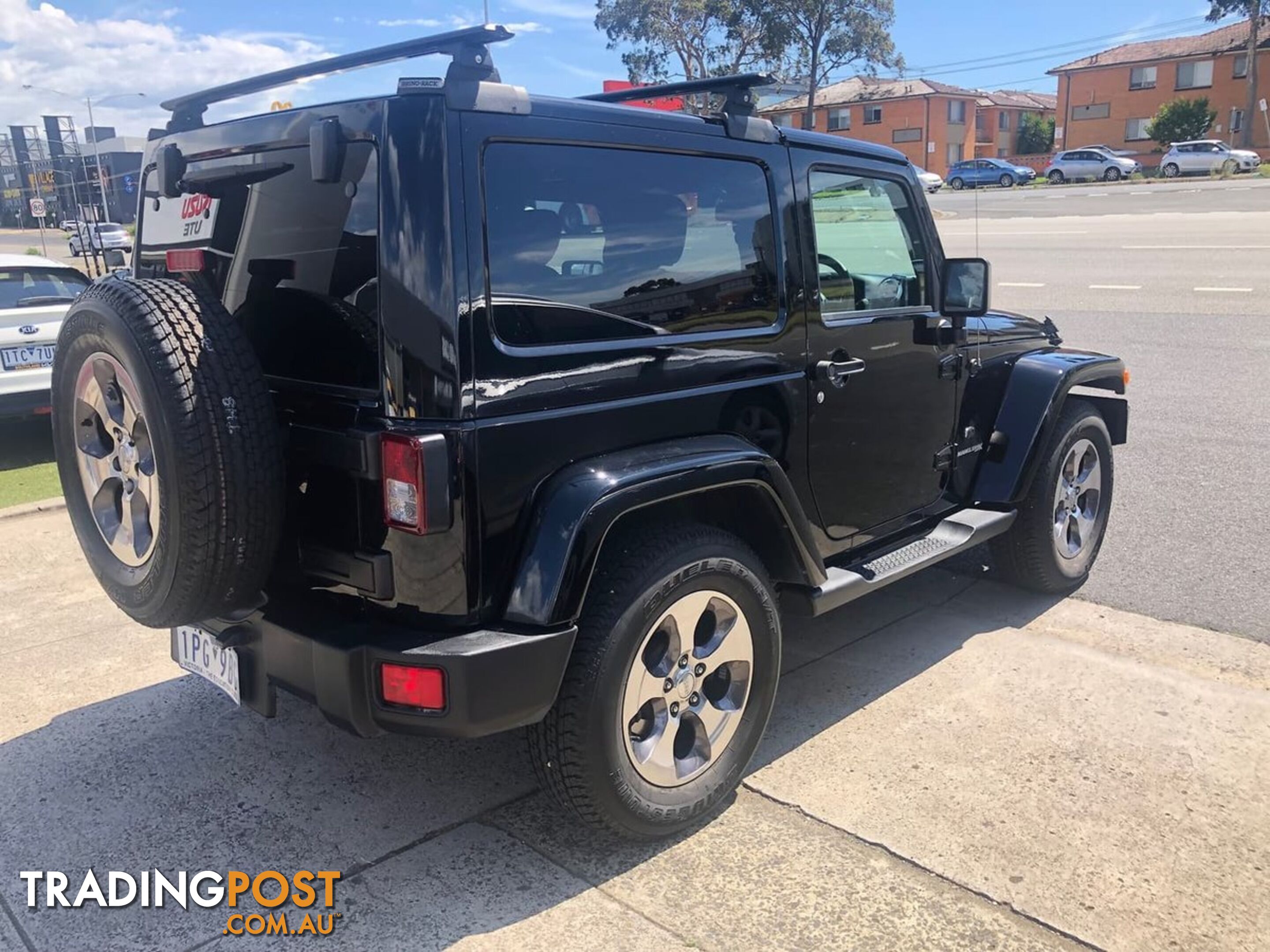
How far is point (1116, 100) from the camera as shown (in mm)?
58969

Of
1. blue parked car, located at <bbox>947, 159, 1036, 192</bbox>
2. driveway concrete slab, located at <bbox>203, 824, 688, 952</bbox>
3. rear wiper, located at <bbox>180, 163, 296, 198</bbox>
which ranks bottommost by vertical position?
driveway concrete slab, located at <bbox>203, 824, 688, 952</bbox>

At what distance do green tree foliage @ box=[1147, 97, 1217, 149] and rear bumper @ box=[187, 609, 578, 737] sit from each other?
55.7 m

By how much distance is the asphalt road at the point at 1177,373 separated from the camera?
5.02m

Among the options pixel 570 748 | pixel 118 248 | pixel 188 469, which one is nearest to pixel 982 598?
pixel 570 748

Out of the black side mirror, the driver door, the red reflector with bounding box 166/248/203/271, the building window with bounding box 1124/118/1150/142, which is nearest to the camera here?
the red reflector with bounding box 166/248/203/271

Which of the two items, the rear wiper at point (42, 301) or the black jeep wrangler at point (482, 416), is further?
the rear wiper at point (42, 301)

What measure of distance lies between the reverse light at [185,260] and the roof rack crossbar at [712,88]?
1257 millimetres

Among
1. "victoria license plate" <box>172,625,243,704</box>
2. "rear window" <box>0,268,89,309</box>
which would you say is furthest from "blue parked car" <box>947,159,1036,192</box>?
"victoria license plate" <box>172,625,243,704</box>

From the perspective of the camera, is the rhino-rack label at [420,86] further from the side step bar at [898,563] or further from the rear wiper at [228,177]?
the side step bar at [898,563]

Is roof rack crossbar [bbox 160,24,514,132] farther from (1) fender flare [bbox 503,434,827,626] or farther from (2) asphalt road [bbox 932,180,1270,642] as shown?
(2) asphalt road [bbox 932,180,1270,642]

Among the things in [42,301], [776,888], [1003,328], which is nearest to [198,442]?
[776,888]

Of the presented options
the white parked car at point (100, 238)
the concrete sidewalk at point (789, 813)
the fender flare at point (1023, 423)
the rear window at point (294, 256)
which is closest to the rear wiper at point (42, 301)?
the white parked car at point (100, 238)

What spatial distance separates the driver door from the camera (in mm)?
3605

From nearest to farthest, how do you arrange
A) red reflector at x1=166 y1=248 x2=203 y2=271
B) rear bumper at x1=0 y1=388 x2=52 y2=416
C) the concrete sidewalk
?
the concrete sidewalk → red reflector at x1=166 y1=248 x2=203 y2=271 → rear bumper at x1=0 y1=388 x2=52 y2=416
